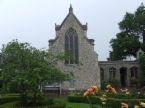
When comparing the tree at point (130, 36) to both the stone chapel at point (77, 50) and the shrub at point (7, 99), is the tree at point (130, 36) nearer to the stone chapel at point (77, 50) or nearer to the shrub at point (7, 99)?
the stone chapel at point (77, 50)

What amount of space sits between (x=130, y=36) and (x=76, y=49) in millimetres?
18041

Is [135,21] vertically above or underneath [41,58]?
above

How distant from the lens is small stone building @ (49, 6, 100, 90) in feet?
208

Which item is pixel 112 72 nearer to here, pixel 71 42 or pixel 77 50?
pixel 77 50

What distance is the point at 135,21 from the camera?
80.2m

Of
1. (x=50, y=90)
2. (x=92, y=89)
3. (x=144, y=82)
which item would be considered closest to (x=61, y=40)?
(x=50, y=90)

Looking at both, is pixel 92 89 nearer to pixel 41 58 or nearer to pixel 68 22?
pixel 41 58

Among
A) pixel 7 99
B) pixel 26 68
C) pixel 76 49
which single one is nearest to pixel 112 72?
pixel 76 49

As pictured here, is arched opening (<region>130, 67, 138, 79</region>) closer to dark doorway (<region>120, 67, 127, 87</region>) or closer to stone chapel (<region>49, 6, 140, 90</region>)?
dark doorway (<region>120, 67, 127, 87</region>)

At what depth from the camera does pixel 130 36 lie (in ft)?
261

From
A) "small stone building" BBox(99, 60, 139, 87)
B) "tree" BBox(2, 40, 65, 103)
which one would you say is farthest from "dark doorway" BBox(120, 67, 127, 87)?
"tree" BBox(2, 40, 65, 103)

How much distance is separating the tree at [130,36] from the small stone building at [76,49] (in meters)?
15.0

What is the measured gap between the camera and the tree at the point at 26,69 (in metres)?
35.5

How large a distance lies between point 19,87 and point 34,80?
2.65 metres
